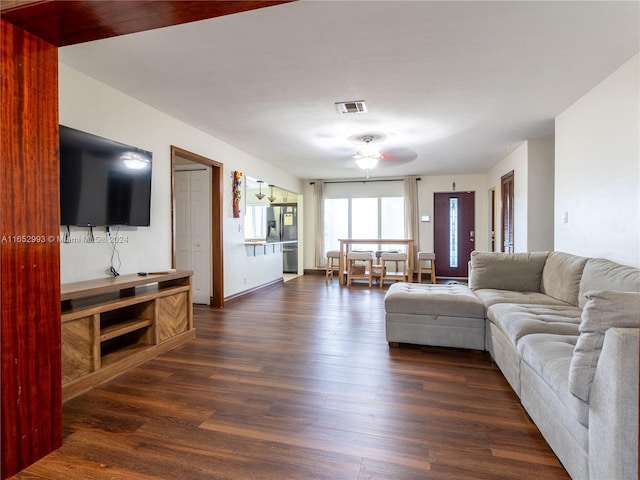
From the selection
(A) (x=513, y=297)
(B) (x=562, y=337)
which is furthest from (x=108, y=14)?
(A) (x=513, y=297)

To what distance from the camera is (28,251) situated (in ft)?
5.18

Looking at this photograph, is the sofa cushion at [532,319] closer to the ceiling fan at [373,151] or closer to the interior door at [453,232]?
the ceiling fan at [373,151]

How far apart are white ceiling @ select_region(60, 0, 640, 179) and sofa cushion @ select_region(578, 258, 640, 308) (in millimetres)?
Result: 1564

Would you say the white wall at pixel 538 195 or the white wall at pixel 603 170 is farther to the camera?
the white wall at pixel 538 195

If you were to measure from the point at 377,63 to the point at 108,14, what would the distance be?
1791mm

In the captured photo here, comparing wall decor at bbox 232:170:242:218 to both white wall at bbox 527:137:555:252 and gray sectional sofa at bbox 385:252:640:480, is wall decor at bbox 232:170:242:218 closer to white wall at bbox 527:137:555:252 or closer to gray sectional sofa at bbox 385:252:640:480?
gray sectional sofa at bbox 385:252:640:480

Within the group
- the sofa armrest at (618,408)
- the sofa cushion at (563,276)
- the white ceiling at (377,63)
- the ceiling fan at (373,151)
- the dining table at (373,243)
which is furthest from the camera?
the dining table at (373,243)

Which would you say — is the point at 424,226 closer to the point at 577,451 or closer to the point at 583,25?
A: the point at 583,25

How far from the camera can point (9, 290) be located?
59.2 inches

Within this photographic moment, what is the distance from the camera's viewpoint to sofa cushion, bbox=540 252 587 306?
2.84 meters

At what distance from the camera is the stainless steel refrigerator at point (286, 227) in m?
8.21

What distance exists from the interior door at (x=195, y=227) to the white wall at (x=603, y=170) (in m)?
4.48

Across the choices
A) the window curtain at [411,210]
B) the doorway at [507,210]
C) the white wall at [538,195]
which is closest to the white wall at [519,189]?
the white wall at [538,195]

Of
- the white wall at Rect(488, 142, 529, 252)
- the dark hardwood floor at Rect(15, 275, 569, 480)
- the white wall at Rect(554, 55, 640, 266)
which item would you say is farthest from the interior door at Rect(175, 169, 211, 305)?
the white wall at Rect(488, 142, 529, 252)
